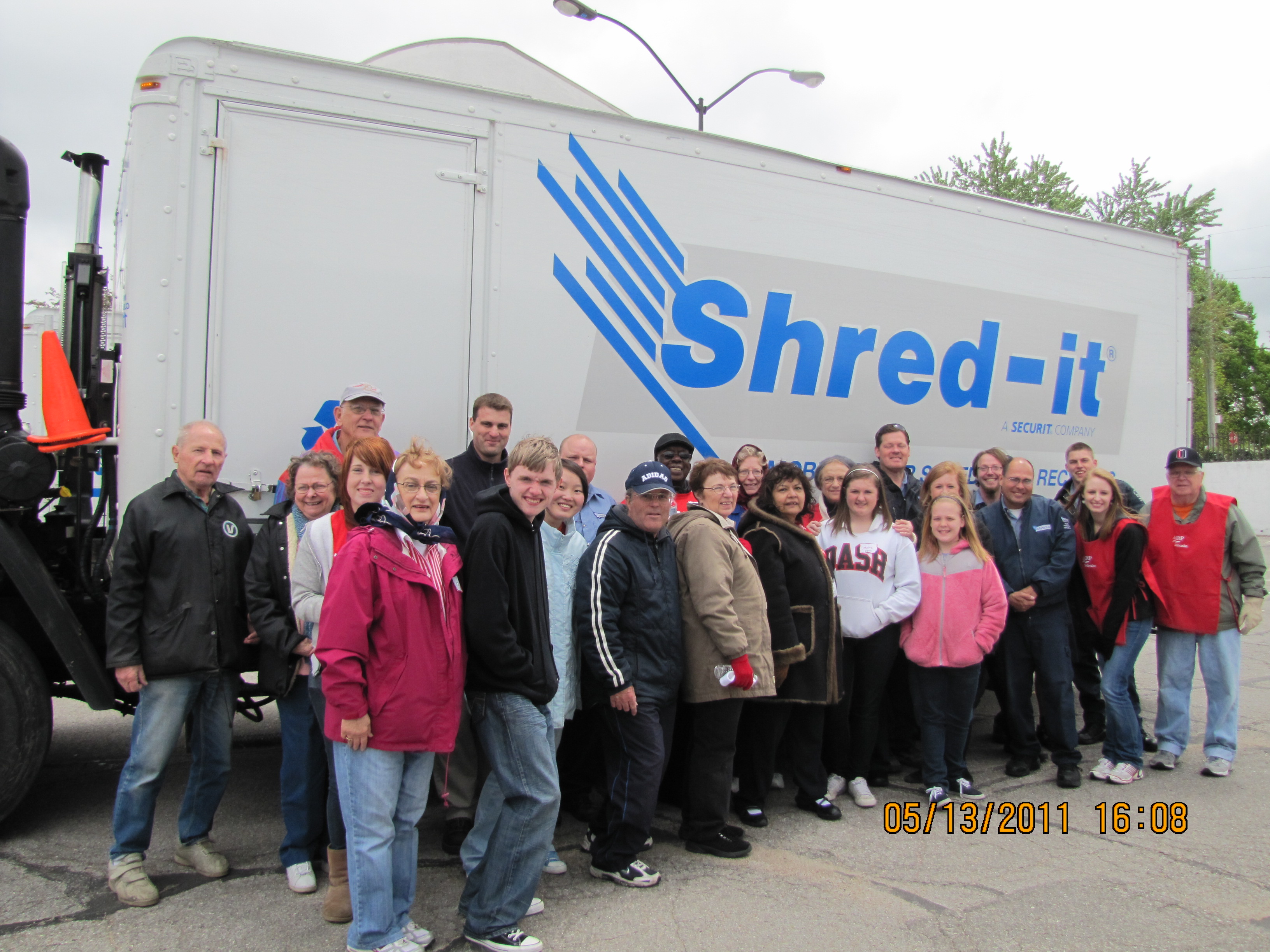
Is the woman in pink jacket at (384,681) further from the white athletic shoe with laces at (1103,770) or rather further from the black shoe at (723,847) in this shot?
the white athletic shoe with laces at (1103,770)

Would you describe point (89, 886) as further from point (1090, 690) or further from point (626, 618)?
point (1090, 690)

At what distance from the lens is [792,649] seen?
3914mm

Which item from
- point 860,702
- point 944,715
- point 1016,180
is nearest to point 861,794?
point 860,702

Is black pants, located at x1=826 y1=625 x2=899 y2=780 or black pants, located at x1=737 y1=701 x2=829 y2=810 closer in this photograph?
black pants, located at x1=737 y1=701 x2=829 y2=810

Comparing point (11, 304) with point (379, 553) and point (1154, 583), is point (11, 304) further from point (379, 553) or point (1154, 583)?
point (1154, 583)

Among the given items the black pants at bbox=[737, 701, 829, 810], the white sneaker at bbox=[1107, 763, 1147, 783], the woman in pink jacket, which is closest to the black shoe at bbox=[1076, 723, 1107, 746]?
the white sneaker at bbox=[1107, 763, 1147, 783]

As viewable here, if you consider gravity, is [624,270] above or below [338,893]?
above

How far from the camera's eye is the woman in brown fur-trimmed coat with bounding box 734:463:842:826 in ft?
A: 13.1

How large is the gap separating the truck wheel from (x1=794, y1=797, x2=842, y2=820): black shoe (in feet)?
10.7

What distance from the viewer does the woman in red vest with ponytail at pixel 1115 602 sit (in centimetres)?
474

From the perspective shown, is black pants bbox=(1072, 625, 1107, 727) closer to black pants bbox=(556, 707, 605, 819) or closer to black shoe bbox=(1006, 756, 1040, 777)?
black shoe bbox=(1006, 756, 1040, 777)

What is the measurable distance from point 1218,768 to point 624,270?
4.22m

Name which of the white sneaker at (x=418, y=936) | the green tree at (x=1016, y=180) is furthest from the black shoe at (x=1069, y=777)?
the green tree at (x=1016, y=180)

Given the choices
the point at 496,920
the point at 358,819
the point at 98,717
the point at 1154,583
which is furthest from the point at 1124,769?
the point at 98,717
